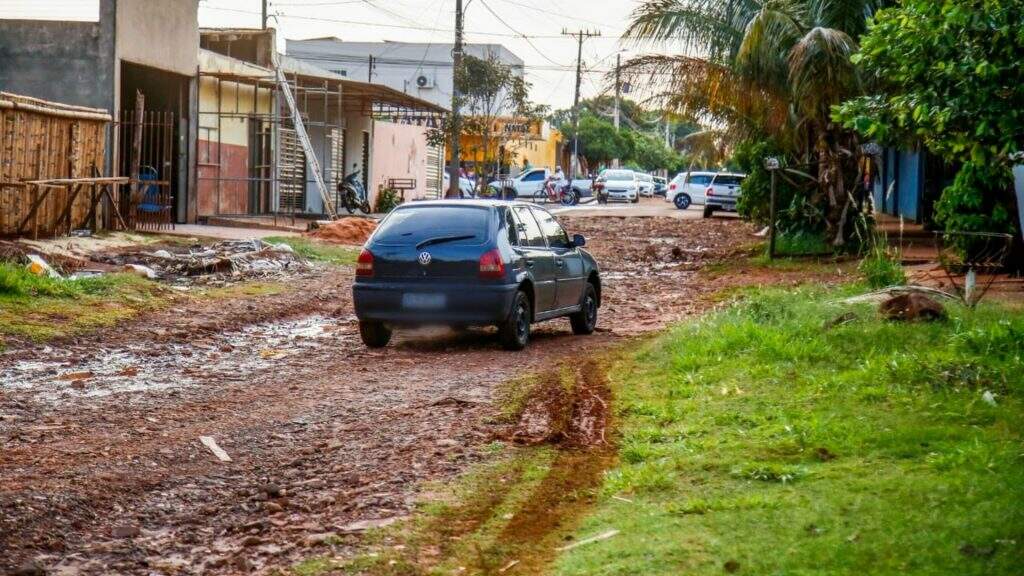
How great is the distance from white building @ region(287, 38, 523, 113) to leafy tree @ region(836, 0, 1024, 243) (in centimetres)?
6890

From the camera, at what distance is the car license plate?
42.7 feet

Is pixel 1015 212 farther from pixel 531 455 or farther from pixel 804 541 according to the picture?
pixel 804 541

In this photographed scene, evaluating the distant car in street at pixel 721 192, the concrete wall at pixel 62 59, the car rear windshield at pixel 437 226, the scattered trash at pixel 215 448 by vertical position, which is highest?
the concrete wall at pixel 62 59

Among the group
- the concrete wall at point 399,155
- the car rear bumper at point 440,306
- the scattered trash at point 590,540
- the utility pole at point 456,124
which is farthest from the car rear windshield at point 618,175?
the scattered trash at point 590,540

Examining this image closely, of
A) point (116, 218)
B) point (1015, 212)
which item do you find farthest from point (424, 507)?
point (116, 218)

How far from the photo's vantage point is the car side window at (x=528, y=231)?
45.5ft

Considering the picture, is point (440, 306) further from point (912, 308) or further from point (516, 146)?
point (516, 146)

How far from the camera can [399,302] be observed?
13133 millimetres

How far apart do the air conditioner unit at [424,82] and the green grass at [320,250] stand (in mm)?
52369

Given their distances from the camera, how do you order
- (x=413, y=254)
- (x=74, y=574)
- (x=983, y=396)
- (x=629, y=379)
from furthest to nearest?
(x=413, y=254) < (x=629, y=379) < (x=983, y=396) < (x=74, y=574)

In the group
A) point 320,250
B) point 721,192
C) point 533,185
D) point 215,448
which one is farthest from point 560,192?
point 215,448

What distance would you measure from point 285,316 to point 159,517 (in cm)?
987

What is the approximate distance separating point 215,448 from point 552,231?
23.1 feet

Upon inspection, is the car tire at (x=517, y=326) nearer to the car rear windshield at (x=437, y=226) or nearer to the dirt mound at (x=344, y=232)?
the car rear windshield at (x=437, y=226)
